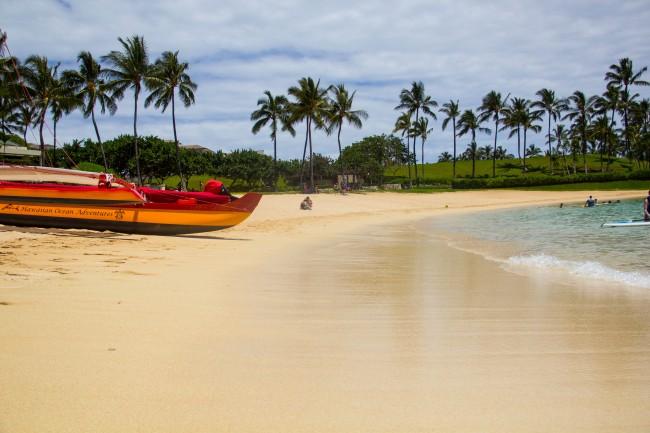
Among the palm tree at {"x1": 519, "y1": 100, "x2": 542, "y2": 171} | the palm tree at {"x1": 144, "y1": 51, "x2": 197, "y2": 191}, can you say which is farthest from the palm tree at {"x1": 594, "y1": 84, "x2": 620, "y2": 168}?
the palm tree at {"x1": 144, "y1": 51, "x2": 197, "y2": 191}

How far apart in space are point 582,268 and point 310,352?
631 centimetres

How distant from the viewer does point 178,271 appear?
7320mm

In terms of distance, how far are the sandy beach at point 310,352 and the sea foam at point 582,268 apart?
3.32ft

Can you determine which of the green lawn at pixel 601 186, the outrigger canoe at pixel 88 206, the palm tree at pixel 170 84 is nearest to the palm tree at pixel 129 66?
the palm tree at pixel 170 84

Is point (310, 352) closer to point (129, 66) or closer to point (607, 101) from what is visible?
point (129, 66)

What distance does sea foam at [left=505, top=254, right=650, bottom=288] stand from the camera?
6930 mm

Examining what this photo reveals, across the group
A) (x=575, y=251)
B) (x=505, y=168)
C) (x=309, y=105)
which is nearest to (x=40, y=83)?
(x=309, y=105)

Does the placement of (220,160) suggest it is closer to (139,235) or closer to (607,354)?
(139,235)

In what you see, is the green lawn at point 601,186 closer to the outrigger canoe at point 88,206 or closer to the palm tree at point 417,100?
the palm tree at point 417,100

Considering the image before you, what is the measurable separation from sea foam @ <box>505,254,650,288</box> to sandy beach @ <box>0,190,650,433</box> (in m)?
1.01

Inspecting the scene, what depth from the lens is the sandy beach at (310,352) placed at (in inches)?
102

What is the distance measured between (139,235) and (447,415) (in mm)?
11525

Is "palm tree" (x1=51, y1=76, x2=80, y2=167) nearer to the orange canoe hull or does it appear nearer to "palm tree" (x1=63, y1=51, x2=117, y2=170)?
"palm tree" (x1=63, y1=51, x2=117, y2=170)

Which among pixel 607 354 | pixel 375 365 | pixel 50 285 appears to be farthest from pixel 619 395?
pixel 50 285
